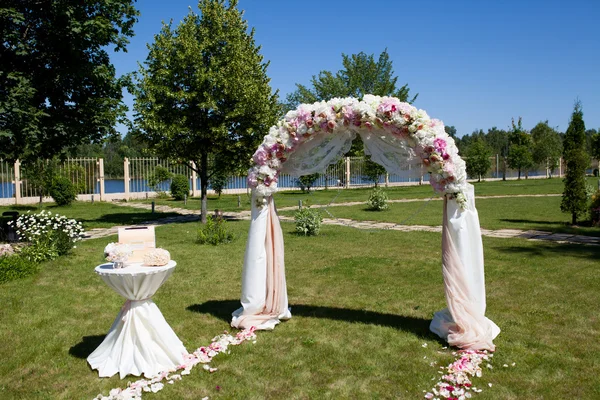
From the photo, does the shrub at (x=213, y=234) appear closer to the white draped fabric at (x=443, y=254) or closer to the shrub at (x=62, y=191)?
the white draped fabric at (x=443, y=254)

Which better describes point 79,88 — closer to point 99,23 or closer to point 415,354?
point 99,23

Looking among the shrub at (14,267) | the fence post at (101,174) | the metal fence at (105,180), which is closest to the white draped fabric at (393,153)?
the shrub at (14,267)

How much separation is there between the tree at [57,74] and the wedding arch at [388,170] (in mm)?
7936

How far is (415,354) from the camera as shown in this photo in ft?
16.8

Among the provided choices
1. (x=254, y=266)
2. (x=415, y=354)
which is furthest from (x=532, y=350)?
(x=254, y=266)

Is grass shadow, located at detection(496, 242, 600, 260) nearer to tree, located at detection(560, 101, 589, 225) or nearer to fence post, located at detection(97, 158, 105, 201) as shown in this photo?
tree, located at detection(560, 101, 589, 225)

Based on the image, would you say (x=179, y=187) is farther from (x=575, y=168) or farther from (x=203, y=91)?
(x=575, y=168)

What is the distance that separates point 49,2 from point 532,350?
13454mm

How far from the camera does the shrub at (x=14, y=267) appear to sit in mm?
8383

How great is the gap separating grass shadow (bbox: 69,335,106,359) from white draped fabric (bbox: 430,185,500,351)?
421cm

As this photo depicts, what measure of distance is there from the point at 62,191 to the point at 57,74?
11600 mm

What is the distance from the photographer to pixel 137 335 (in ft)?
15.8

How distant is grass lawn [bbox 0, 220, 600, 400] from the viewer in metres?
4.47

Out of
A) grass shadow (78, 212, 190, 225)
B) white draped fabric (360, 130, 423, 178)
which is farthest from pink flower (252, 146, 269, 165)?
grass shadow (78, 212, 190, 225)
